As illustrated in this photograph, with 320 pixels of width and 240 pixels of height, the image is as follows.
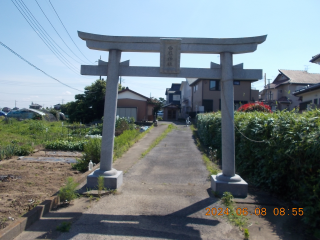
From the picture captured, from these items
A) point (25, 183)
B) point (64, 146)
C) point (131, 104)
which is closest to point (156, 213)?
point (25, 183)

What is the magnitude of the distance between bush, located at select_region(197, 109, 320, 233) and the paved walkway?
1198 millimetres

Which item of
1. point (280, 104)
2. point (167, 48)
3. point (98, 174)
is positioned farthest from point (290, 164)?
point (280, 104)

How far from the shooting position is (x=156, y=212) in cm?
463

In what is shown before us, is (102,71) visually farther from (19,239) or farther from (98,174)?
(19,239)

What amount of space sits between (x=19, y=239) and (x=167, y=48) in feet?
14.9

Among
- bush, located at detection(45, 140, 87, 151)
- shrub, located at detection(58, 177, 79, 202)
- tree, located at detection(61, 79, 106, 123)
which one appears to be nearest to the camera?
shrub, located at detection(58, 177, 79, 202)

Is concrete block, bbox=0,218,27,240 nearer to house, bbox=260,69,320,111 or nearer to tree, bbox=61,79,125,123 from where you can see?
house, bbox=260,69,320,111

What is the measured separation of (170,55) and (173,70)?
0.34m

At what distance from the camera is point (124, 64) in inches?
234

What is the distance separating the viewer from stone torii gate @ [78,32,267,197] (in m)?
5.71

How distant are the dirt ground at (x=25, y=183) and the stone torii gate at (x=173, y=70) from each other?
1.19 m

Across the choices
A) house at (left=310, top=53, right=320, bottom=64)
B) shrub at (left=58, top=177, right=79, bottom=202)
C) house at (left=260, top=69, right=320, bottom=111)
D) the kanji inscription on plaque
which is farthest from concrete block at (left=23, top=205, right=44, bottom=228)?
house at (left=260, top=69, right=320, bottom=111)

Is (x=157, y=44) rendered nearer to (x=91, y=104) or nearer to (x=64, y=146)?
(x=64, y=146)

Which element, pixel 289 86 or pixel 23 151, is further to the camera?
pixel 289 86
